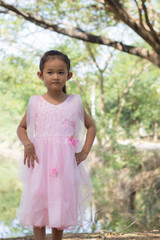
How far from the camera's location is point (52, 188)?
2.34 meters

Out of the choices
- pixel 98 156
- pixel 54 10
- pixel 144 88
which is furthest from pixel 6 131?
pixel 54 10

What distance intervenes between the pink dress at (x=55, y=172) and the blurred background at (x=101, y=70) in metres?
1.51

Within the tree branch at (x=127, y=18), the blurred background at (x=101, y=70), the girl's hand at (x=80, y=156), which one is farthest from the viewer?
the blurred background at (x=101, y=70)

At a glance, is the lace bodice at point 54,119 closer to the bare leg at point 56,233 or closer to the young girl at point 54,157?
the young girl at point 54,157

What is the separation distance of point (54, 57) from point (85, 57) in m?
11.7

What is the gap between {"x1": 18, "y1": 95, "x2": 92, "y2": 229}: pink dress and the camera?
2.34 m

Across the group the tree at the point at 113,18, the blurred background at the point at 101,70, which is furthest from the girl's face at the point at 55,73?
the tree at the point at 113,18

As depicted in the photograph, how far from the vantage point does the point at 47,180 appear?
236 centimetres

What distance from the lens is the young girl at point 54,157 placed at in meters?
2.35

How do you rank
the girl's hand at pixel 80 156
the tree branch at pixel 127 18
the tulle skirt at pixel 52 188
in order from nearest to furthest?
the tulle skirt at pixel 52 188 < the girl's hand at pixel 80 156 < the tree branch at pixel 127 18

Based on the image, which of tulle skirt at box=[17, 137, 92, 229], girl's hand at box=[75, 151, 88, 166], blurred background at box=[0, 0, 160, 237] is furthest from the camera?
blurred background at box=[0, 0, 160, 237]

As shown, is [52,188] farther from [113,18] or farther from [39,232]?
[113,18]

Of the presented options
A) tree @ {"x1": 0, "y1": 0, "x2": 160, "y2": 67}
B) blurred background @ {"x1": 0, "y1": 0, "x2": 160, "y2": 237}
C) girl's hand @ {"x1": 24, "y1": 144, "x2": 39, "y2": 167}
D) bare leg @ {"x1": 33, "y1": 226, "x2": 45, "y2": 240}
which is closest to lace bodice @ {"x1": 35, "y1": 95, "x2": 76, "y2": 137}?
girl's hand @ {"x1": 24, "y1": 144, "x2": 39, "y2": 167}

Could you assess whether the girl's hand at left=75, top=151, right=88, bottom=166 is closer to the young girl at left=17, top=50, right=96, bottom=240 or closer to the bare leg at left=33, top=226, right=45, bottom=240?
the young girl at left=17, top=50, right=96, bottom=240
